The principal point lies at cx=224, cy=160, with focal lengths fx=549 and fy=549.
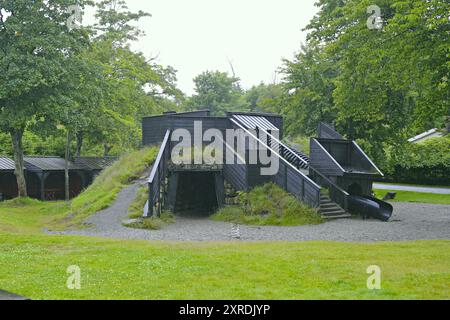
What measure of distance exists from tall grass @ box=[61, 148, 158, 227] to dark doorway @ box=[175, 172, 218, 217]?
88.8 inches

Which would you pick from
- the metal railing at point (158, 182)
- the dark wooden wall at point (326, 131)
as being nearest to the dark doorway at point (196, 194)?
the metal railing at point (158, 182)

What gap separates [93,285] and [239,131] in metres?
15.4

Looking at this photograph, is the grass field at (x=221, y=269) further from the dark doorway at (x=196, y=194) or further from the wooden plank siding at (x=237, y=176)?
the dark doorway at (x=196, y=194)

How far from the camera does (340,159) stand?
23844 millimetres

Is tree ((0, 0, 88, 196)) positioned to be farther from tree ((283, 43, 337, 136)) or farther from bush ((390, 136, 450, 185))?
bush ((390, 136, 450, 185))

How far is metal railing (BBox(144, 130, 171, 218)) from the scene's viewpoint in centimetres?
1914

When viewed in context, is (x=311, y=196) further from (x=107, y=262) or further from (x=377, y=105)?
(x=107, y=262)

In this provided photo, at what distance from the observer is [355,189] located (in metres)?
23.1

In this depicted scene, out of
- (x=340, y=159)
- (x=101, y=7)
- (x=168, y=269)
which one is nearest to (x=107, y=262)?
(x=168, y=269)

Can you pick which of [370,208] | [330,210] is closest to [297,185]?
[330,210]

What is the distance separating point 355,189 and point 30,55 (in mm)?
16564

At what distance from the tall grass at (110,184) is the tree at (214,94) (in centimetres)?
3823

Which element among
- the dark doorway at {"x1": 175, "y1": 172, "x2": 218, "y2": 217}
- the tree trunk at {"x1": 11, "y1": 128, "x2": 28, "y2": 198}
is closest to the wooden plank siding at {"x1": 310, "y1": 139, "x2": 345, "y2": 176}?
the dark doorway at {"x1": 175, "y1": 172, "x2": 218, "y2": 217}

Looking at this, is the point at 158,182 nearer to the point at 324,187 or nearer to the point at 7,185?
the point at 324,187
